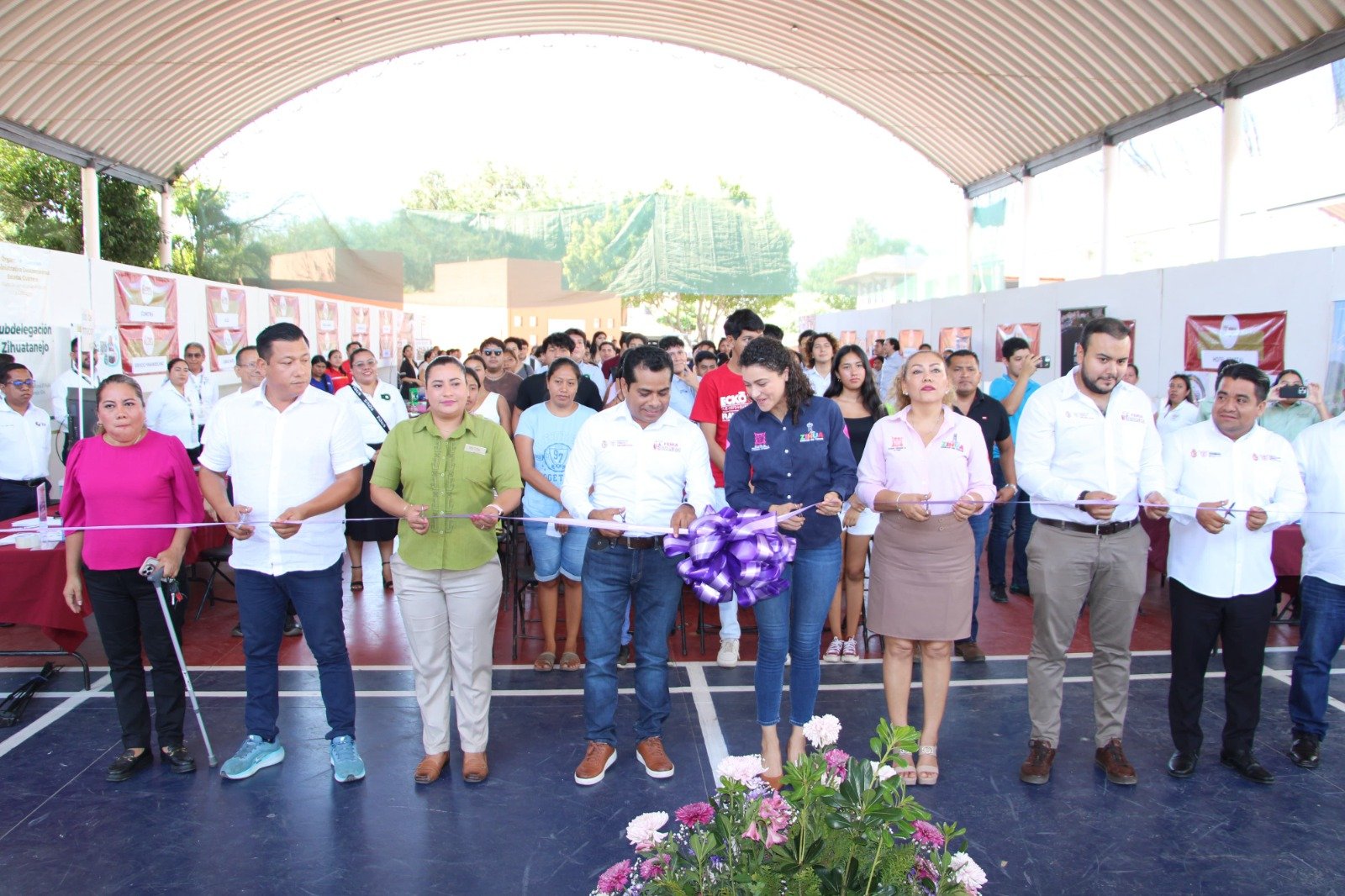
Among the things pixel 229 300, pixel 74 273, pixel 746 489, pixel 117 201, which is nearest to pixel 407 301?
pixel 229 300

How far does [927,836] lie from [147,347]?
12.0 m

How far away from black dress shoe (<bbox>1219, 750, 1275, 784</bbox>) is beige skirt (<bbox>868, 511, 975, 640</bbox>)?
1.41 m

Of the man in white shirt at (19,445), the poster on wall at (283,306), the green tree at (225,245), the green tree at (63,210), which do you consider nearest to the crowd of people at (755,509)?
the man in white shirt at (19,445)

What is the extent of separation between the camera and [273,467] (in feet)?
13.1

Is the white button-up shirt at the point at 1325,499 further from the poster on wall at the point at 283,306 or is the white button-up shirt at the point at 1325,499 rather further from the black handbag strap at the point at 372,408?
the poster on wall at the point at 283,306

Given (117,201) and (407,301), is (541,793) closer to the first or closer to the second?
(407,301)

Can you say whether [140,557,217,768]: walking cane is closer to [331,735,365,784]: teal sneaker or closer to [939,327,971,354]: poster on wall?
[331,735,365,784]: teal sneaker

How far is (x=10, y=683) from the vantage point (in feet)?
17.5

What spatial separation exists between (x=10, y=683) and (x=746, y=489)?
4.55 metres

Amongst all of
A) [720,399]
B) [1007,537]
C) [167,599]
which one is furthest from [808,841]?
[1007,537]

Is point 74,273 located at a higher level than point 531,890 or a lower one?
higher

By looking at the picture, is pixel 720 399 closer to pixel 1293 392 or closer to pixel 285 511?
pixel 285 511

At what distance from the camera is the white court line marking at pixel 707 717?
173 inches

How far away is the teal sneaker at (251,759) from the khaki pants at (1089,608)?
3.51 meters
